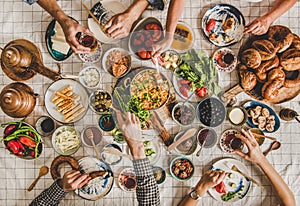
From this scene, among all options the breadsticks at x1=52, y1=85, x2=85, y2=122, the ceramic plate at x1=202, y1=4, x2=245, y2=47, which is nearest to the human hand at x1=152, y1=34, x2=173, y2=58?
the ceramic plate at x1=202, y1=4, x2=245, y2=47

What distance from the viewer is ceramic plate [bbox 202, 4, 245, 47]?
263 centimetres

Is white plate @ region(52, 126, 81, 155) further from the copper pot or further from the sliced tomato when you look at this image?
the sliced tomato

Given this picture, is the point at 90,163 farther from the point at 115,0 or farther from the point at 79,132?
the point at 115,0

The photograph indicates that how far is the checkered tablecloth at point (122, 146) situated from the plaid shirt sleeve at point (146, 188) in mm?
205

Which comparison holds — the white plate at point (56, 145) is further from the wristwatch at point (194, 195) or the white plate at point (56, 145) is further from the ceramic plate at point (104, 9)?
the wristwatch at point (194, 195)

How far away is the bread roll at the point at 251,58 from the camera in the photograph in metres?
2.55

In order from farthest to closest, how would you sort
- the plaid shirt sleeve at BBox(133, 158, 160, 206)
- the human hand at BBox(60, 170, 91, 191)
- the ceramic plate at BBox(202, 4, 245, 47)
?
the ceramic plate at BBox(202, 4, 245, 47) → the human hand at BBox(60, 170, 91, 191) → the plaid shirt sleeve at BBox(133, 158, 160, 206)

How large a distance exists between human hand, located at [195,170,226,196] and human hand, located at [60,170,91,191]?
32.0 inches

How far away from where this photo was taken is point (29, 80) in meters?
2.71

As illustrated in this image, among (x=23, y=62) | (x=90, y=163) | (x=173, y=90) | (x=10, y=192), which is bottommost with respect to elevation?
(x=10, y=192)

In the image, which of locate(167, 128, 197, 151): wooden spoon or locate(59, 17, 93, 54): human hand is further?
locate(167, 128, 197, 151): wooden spoon

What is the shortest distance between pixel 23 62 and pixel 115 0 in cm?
82

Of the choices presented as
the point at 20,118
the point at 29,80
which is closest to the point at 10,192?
the point at 20,118

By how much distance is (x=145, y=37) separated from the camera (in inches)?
101
